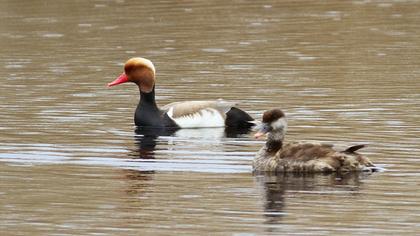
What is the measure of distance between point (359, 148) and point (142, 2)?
66.0ft

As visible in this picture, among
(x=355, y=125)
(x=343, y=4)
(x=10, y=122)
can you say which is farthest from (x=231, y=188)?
(x=343, y=4)

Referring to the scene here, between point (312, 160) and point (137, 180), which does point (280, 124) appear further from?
point (137, 180)

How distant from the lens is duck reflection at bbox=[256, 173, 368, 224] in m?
12.6

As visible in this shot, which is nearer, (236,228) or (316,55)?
(236,228)

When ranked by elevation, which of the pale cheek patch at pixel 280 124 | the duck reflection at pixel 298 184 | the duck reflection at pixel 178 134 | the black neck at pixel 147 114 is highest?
the pale cheek patch at pixel 280 124

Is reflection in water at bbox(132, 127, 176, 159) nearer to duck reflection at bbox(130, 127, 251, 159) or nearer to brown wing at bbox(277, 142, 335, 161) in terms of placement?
duck reflection at bbox(130, 127, 251, 159)

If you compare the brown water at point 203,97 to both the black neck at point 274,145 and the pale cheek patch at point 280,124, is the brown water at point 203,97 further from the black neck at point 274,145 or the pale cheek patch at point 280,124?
the pale cheek patch at point 280,124

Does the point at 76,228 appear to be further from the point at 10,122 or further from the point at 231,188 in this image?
the point at 10,122

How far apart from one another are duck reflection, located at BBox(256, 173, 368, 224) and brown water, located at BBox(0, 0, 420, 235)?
3cm

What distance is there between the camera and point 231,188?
1320 cm

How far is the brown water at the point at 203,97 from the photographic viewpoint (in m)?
12.0

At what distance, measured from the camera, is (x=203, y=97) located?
19828 mm

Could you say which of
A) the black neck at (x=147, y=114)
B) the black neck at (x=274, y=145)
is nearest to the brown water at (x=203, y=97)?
the black neck at (x=147, y=114)

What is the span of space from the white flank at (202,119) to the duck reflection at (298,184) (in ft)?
12.9
